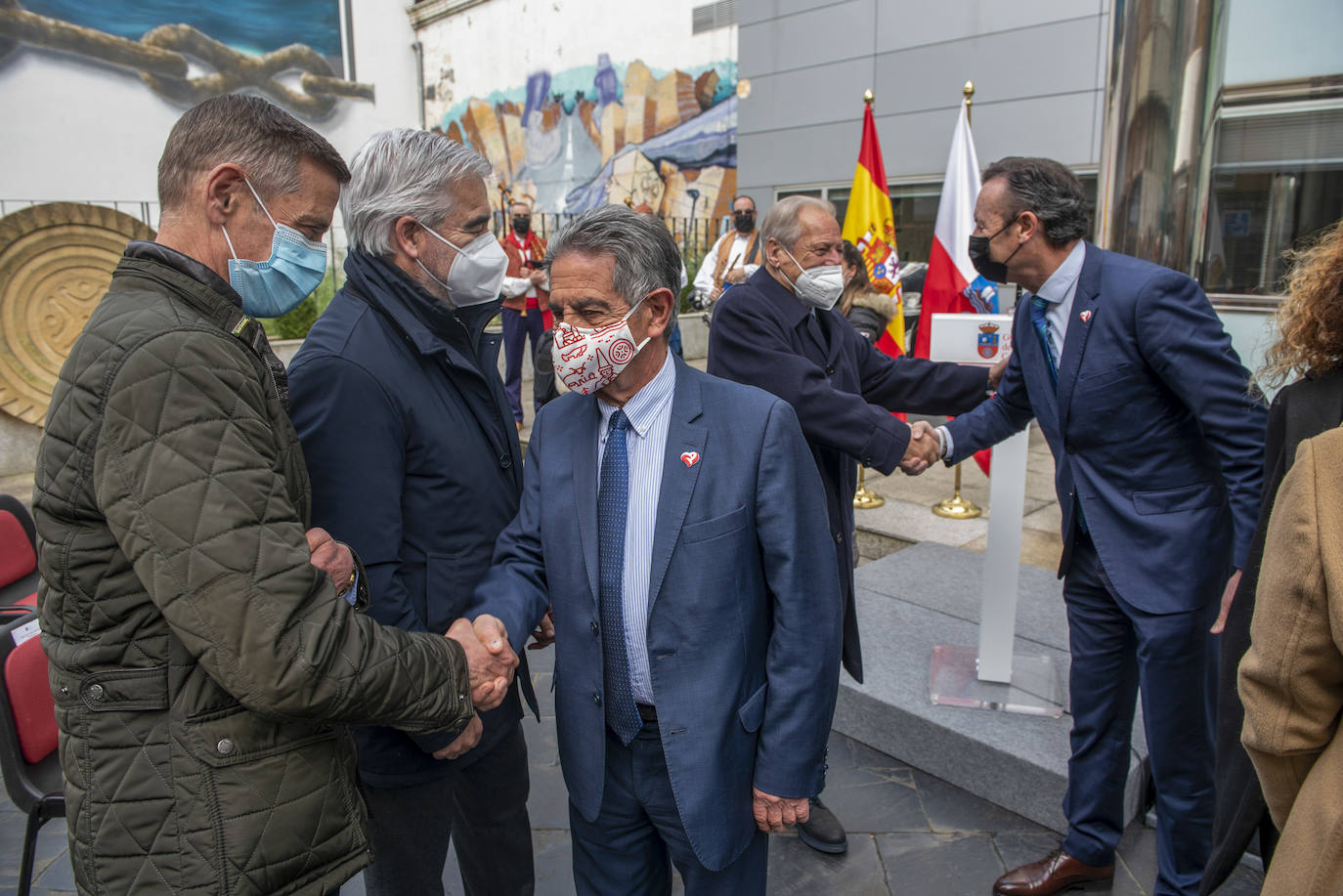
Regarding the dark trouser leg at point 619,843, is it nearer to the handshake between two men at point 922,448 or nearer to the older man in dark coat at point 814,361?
the older man in dark coat at point 814,361

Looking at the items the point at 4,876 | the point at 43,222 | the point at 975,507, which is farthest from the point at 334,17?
the point at 4,876

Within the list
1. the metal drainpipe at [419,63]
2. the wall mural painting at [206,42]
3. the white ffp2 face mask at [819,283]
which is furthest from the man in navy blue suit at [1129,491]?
the metal drainpipe at [419,63]

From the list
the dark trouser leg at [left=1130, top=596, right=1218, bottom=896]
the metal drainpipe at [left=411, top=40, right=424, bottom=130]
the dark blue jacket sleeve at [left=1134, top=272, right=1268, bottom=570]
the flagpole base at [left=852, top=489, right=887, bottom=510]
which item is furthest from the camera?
the metal drainpipe at [left=411, top=40, right=424, bottom=130]

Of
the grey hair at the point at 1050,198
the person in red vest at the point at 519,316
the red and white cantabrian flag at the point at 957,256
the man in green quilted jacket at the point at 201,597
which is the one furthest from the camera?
the person in red vest at the point at 519,316

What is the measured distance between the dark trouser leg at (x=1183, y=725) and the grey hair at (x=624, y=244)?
1.76 metres

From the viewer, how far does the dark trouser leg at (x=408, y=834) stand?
1.93 m

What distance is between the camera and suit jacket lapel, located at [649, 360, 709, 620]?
1669mm

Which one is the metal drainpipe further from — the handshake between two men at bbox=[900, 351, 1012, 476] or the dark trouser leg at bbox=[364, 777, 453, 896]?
the dark trouser leg at bbox=[364, 777, 453, 896]

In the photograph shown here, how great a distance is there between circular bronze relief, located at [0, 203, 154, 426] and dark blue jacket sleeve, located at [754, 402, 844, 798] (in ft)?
29.2

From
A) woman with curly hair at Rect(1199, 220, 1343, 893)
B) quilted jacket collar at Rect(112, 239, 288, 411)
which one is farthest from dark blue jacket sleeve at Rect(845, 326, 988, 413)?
quilted jacket collar at Rect(112, 239, 288, 411)

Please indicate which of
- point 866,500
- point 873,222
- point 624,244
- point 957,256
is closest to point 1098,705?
point 624,244

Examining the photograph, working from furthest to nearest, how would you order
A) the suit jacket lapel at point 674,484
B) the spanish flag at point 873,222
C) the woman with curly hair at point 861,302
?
the spanish flag at point 873,222 → the woman with curly hair at point 861,302 → the suit jacket lapel at point 674,484

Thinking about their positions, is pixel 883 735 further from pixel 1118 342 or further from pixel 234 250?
pixel 234 250

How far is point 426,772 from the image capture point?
1.90 metres
